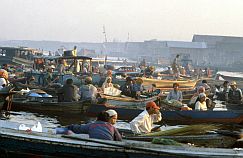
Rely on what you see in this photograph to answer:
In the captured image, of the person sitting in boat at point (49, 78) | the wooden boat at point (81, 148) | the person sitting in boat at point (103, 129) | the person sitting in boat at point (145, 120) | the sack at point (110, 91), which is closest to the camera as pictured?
the wooden boat at point (81, 148)

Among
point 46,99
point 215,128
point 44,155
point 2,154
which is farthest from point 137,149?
point 46,99

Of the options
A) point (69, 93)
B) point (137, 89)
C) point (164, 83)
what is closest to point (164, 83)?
point (164, 83)

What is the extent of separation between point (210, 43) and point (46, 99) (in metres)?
86.7

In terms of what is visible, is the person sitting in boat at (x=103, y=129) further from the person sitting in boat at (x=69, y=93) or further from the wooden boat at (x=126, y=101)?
the wooden boat at (x=126, y=101)

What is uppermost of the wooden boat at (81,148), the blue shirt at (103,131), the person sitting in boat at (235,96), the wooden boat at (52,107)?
the blue shirt at (103,131)

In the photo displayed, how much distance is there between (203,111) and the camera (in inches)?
586

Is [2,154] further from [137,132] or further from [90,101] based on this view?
[90,101]

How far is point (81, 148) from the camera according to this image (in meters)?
7.55

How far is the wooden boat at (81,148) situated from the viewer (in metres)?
7.22

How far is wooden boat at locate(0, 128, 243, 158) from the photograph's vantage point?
7.22 meters

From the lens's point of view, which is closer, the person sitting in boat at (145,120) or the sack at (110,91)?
the person sitting in boat at (145,120)

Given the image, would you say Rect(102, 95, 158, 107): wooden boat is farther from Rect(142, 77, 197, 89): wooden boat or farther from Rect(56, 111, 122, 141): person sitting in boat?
Rect(142, 77, 197, 89): wooden boat

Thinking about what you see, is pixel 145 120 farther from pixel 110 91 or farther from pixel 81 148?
pixel 110 91

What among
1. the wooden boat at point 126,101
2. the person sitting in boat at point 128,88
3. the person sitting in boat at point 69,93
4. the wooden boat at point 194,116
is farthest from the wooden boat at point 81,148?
the person sitting in boat at point 128,88
